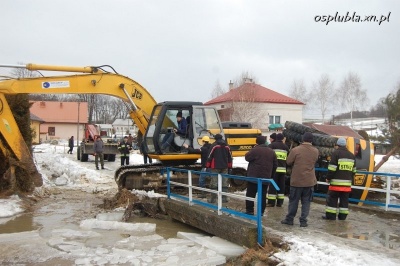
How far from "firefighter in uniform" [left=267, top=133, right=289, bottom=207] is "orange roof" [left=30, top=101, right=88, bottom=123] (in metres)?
61.8

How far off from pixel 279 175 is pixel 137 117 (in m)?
4.88

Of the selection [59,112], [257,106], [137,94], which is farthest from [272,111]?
[59,112]

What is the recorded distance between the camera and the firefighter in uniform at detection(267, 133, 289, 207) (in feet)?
31.1

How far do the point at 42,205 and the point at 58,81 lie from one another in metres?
3.56

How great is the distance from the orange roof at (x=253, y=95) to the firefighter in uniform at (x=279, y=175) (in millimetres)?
33865

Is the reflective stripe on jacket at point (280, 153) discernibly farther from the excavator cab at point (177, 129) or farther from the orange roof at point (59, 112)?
the orange roof at point (59, 112)

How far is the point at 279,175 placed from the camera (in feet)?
31.1

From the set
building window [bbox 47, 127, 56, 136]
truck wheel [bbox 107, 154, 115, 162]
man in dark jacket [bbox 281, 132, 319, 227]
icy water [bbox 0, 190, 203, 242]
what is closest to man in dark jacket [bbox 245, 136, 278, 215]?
man in dark jacket [bbox 281, 132, 319, 227]

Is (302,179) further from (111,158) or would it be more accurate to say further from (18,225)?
(111,158)

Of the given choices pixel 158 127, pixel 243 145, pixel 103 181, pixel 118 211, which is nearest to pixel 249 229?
pixel 118 211

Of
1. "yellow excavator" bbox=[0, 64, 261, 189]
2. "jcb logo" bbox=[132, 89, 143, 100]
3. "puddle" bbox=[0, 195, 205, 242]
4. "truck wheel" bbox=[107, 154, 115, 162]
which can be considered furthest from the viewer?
"truck wheel" bbox=[107, 154, 115, 162]

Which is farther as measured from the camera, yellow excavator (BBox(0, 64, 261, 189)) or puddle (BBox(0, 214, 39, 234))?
yellow excavator (BBox(0, 64, 261, 189))

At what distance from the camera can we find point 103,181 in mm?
17391

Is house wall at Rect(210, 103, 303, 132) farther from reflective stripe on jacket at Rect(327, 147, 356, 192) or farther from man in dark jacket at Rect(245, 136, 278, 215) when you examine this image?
man in dark jacket at Rect(245, 136, 278, 215)
